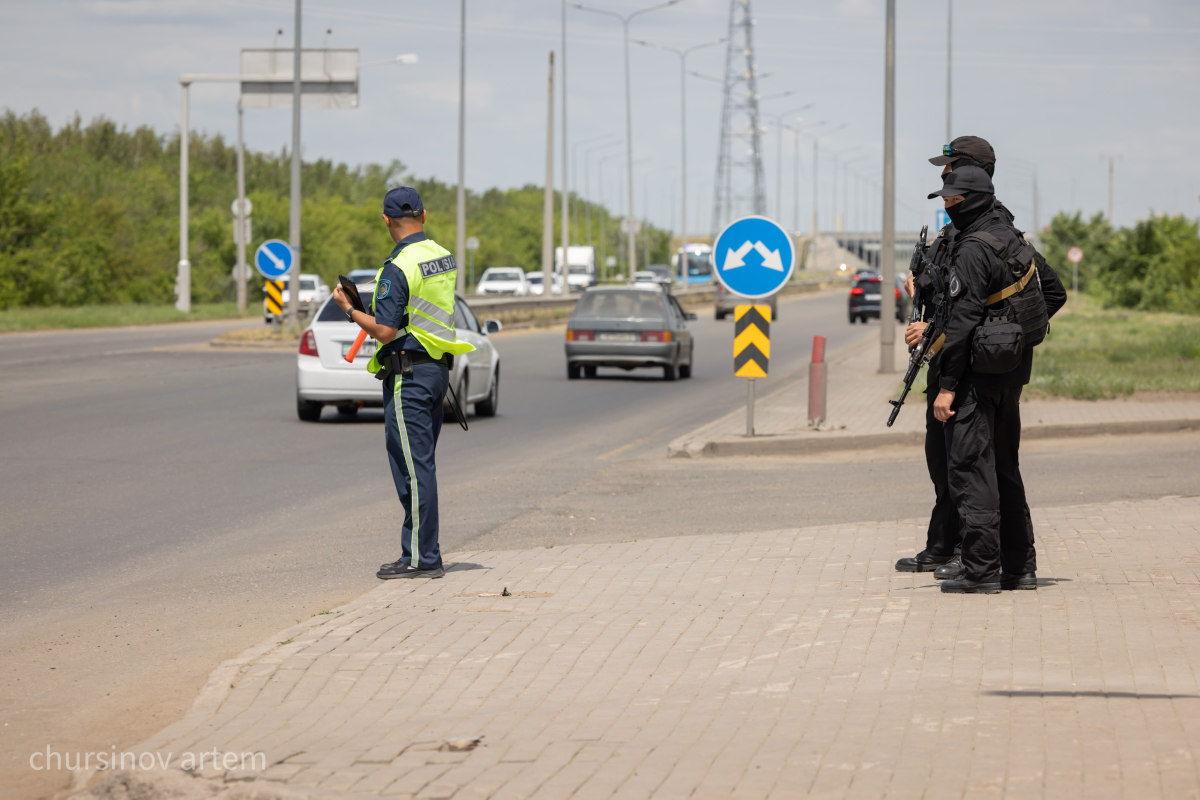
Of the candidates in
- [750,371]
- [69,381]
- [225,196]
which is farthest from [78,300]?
[750,371]

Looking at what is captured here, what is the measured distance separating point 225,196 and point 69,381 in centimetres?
6646

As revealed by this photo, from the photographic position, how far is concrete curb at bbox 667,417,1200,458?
1391 centimetres

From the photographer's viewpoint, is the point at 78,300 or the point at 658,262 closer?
the point at 78,300

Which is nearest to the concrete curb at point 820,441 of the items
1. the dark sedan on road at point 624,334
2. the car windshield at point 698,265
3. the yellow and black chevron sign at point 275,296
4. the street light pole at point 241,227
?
the dark sedan on road at point 624,334

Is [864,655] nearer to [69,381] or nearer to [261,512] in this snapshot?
[261,512]

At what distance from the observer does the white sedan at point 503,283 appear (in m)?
70.8

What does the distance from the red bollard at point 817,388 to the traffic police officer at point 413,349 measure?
7872 millimetres

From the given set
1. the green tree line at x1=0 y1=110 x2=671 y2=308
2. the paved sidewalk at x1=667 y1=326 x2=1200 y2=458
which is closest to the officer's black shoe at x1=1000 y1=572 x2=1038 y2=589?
the paved sidewalk at x1=667 y1=326 x2=1200 y2=458

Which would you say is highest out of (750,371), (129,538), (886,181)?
(886,181)

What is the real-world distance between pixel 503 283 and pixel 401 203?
64.7 metres

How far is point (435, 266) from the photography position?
7.54 m

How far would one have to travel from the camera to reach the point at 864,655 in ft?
18.7

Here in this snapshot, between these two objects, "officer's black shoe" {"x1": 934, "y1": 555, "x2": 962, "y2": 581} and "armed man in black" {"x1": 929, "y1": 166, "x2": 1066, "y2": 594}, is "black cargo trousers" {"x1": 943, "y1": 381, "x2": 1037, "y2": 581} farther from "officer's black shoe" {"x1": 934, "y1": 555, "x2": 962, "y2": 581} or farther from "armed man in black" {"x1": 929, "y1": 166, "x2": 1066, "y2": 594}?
"officer's black shoe" {"x1": 934, "y1": 555, "x2": 962, "y2": 581}

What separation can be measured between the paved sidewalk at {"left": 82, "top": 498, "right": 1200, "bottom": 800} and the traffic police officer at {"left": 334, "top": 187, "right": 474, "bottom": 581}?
1.30 ft
